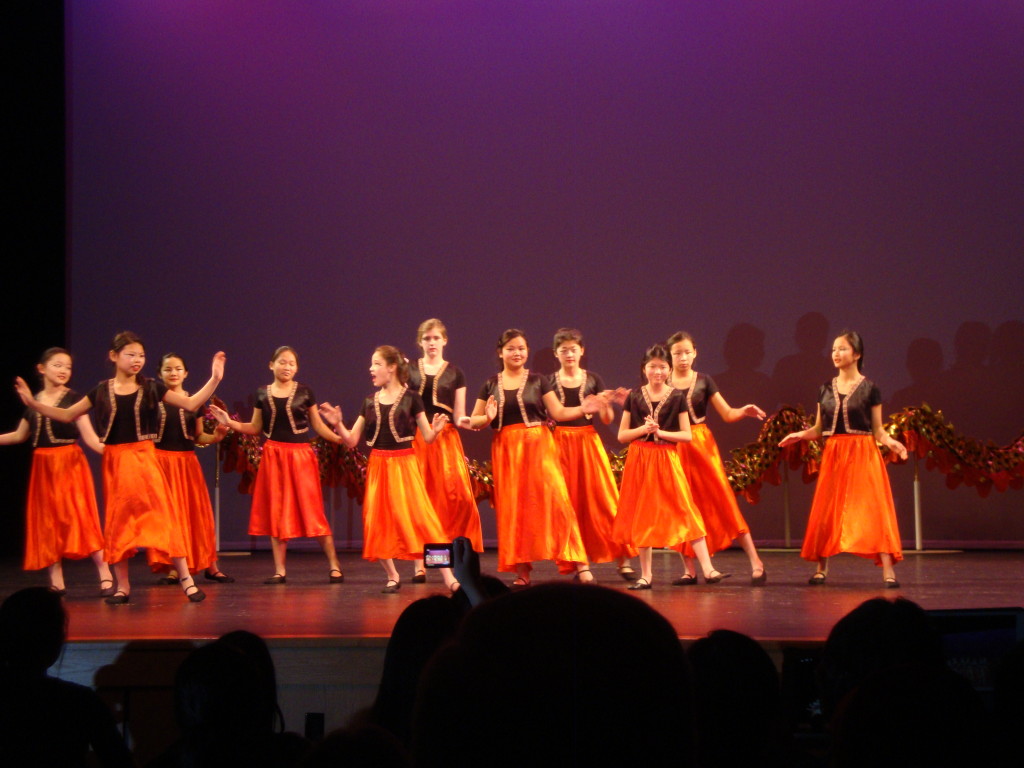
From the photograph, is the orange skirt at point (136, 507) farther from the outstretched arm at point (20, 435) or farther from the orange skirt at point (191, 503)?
the outstretched arm at point (20, 435)

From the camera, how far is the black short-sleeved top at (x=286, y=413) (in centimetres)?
679

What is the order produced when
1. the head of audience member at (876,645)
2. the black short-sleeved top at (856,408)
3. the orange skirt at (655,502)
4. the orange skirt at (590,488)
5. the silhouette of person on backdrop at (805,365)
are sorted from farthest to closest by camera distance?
the silhouette of person on backdrop at (805,365) < the orange skirt at (590,488) < the black short-sleeved top at (856,408) < the orange skirt at (655,502) < the head of audience member at (876,645)

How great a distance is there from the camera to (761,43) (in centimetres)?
890

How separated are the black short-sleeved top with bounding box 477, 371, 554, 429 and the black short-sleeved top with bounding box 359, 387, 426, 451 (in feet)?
1.66

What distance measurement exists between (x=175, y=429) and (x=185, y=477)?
1.07ft

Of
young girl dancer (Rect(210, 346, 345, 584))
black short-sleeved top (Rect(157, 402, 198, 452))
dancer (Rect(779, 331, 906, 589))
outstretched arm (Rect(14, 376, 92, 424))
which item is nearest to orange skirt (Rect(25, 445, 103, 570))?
outstretched arm (Rect(14, 376, 92, 424))

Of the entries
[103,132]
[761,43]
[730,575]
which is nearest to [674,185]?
[761,43]

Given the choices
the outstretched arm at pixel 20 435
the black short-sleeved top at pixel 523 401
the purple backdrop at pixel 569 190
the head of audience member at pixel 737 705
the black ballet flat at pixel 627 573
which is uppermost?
the purple backdrop at pixel 569 190

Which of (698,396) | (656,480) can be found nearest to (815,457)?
(698,396)

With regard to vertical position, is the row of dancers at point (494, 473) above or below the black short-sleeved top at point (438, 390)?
below

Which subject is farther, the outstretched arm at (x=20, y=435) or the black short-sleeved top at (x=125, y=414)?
the outstretched arm at (x=20, y=435)

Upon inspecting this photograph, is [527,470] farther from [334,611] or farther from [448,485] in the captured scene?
[334,611]

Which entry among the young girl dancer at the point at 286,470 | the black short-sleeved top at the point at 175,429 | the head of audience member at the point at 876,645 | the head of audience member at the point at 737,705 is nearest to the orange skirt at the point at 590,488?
the young girl dancer at the point at 286,470

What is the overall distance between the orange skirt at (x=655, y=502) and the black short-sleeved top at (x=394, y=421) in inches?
53.9
